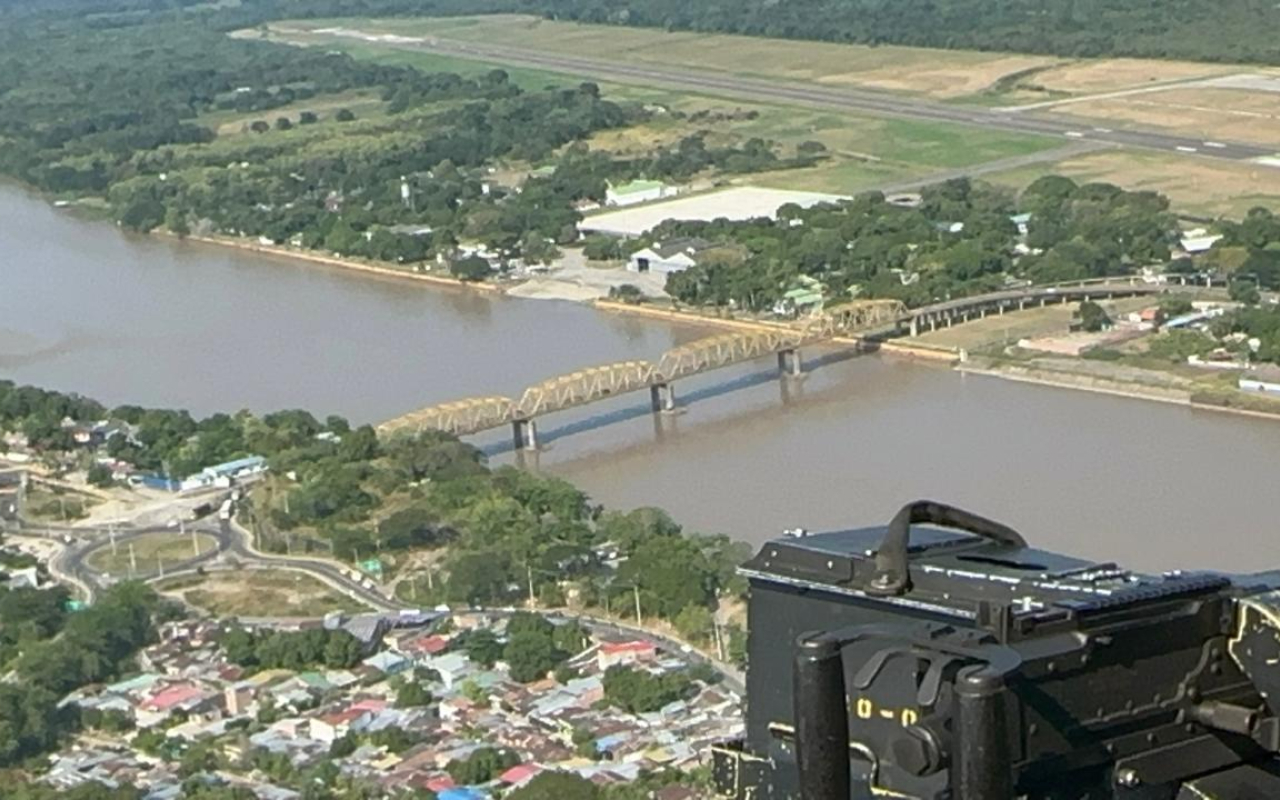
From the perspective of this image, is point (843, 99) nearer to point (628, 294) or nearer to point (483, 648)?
point (628, 294)

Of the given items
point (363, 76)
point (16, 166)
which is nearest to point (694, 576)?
point (16, 166)

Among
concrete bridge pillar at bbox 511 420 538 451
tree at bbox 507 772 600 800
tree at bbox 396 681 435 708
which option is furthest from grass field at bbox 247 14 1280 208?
tree at bbox 507 772 600 800

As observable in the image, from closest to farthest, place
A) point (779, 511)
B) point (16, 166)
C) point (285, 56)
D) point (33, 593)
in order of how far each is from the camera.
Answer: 1. point (33, 593)
2. point (779, 511)
3. point (16, 166)
4. point (285, 56)

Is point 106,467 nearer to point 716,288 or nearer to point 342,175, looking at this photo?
point 716,288

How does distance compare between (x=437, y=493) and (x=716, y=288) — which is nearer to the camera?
(x=437, y=493)

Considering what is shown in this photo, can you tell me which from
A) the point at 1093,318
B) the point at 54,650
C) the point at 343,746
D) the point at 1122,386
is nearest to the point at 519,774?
the point at 343,746

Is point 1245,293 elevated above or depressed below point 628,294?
above

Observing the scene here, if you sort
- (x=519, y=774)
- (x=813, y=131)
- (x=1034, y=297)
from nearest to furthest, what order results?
(x=519, y=774)
(x=1034, y=297)
(x=813, y=131)
